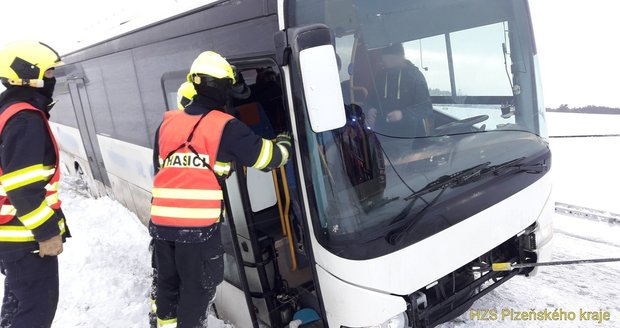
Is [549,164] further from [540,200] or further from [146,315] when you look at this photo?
[146,315]

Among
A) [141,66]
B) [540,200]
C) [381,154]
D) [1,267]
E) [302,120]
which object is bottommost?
[540,200]

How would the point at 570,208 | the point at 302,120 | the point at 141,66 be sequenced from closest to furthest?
the point at 302,120
the point at 141,66
the point at 570,208

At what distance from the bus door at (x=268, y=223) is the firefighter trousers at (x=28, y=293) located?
1295 mm

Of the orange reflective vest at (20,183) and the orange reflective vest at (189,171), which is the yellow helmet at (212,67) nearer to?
the orange reflective vest at (189,171)

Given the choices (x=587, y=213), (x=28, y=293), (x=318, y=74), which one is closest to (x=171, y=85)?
(x=28, y=293)

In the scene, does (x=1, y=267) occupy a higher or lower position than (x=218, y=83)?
lower

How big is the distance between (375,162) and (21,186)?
6.83 feet

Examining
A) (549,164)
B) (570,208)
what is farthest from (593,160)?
(549,164)

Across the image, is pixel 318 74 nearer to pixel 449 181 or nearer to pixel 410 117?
pixel 410 117

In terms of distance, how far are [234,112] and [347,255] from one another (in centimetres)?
125

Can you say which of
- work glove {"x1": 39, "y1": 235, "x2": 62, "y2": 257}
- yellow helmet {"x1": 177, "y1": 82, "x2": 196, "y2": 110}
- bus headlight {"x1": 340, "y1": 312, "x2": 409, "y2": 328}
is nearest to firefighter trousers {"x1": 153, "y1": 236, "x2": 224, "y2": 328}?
work glove {"x1": 39, "y1": 235, "x2": 62, "y2": 257}

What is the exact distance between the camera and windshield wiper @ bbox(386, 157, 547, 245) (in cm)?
223

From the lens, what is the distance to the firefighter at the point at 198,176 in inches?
95.3

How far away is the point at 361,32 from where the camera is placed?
7.45ft
